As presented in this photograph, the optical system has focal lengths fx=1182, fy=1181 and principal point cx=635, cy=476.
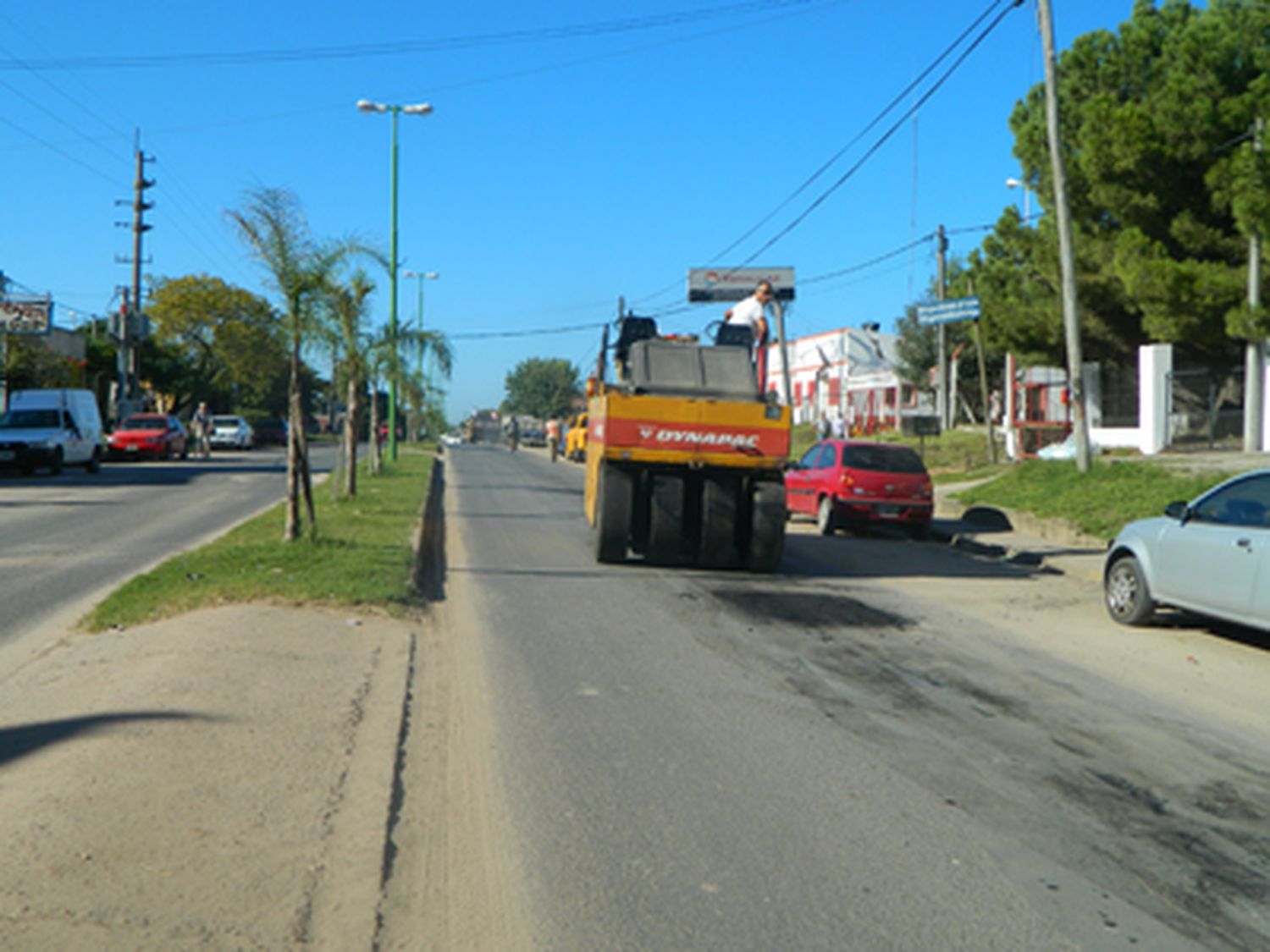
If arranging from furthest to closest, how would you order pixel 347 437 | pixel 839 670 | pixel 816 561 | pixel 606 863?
pixel 347 437
pixel 816 561
pixel 839 670
pixel 606 863

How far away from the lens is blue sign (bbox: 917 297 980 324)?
24.1m

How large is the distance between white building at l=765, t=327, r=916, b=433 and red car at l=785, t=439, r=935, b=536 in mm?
30213

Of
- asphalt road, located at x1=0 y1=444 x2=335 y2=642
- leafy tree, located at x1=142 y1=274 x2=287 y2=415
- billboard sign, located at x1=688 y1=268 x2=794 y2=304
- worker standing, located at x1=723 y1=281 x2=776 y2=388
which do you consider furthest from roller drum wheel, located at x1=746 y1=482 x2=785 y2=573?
billboard sign, located at x1=688 y1=268 x2=794 y2=304

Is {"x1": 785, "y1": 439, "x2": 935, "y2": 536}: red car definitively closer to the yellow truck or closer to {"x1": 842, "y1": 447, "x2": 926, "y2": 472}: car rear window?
{"x1": 842, "y1": 447, "x2": 926, "y2": 472}: car rear window

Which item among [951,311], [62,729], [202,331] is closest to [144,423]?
[202,331]

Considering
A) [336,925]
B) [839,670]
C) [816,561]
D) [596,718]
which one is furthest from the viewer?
[816,561]

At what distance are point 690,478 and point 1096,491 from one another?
27.7ft

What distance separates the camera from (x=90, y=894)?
12.8 feet

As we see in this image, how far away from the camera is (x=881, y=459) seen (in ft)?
61.1

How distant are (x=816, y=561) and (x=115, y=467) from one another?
28.2 metres

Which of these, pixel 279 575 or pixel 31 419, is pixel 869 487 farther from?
pixel 31 419

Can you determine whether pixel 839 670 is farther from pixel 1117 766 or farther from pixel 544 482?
pixel 544 482

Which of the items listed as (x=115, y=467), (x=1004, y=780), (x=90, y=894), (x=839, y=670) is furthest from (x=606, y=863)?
(x=115, y=467)

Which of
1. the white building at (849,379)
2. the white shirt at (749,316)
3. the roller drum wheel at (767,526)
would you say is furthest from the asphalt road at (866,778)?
the white building at (849,379)
